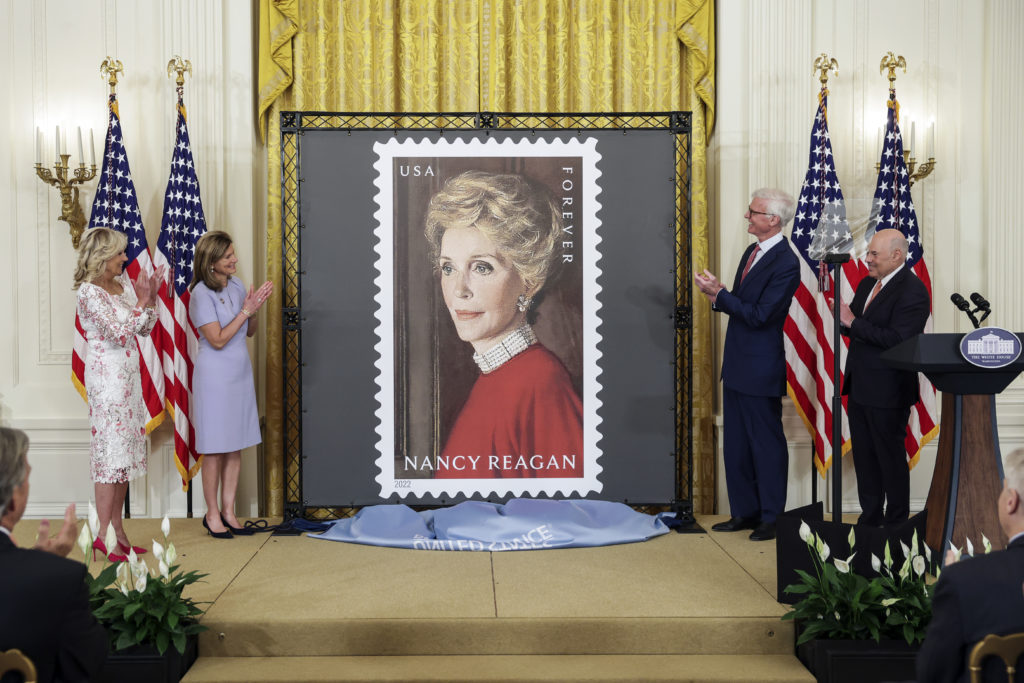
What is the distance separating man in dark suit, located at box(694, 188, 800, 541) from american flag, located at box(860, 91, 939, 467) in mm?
759

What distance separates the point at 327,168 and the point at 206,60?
3.91 ft

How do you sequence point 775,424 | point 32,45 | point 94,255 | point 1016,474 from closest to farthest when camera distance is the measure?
1. point 1016,474
2. point 94,255
3. point 775,424
4. point 32,45

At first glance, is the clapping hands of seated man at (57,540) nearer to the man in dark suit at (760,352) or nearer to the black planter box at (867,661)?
the black planter box at (867,661)

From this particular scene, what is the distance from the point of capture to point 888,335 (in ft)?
14.9

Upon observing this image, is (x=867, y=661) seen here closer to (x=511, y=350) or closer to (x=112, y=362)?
(x=511, y=350)

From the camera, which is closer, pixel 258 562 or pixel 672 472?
pixel 258 562

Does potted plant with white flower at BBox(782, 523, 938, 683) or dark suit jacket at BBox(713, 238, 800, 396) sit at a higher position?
dark suit jacket at BBox(713, 238, 800, 396)

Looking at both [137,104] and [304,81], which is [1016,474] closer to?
[304,81]

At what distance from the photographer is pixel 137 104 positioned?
5621 mm

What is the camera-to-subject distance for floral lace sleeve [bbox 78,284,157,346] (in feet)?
14.0

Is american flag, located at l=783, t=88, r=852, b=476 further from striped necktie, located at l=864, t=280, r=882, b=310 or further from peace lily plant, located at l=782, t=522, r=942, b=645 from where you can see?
peace lily plant, located at l=782, t=522, r=942, b=645

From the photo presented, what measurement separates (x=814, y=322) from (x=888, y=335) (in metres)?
0.90

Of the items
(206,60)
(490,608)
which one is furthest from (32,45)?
(490,608)

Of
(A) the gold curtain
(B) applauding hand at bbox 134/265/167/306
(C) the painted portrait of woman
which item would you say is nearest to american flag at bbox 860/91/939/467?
(A) the gold curtain
